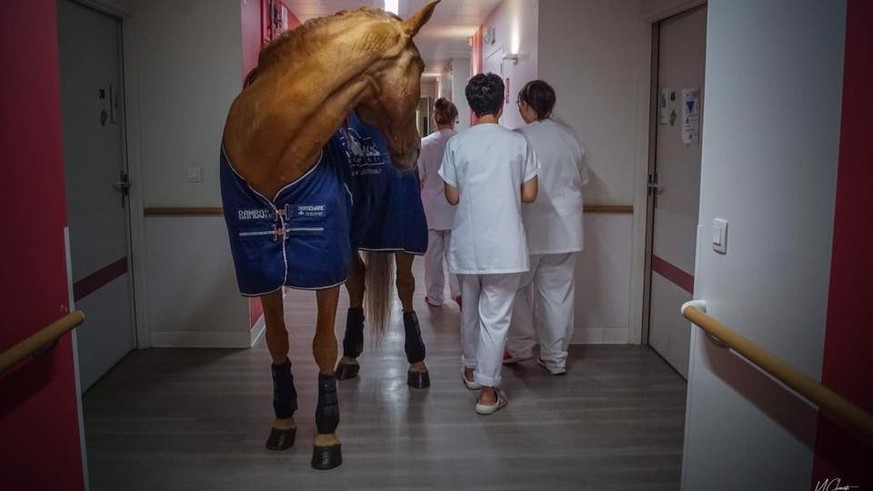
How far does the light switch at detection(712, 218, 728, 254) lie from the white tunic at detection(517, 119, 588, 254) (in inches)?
70.2

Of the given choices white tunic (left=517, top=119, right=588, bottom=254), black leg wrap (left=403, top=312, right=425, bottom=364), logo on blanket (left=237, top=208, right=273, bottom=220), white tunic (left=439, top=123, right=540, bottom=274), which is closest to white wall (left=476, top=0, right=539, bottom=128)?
white tunic (left=517, top=119, right=588, bottom=254)

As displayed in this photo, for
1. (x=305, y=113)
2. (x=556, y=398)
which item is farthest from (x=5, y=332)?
(x=556, y=398)

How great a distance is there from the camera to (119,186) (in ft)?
Answer: 13.9

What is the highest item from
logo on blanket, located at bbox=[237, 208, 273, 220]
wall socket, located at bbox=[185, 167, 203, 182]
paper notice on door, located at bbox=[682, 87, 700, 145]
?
paper notice on door, located at bbox=[682, 87, 700, 145]

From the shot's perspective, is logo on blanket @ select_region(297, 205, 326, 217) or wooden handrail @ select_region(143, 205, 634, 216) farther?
wooden handrail @ select_region(143, 205, 634, 216)

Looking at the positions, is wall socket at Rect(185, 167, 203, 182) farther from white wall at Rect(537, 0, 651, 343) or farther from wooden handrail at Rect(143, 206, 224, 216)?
white wall at Rect(537, 0, 651, 343)

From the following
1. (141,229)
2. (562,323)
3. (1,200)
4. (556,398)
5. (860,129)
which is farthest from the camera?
(141,229)

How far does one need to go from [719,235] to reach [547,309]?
202 centimetres

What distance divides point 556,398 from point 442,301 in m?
2.10

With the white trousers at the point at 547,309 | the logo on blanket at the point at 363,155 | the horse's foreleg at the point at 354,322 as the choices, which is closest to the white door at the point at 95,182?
the horse's foreleg at the point at 354,322

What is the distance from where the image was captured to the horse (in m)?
2.53

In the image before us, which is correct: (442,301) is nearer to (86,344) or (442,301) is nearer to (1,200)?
(86,344)

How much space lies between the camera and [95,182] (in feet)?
12.9

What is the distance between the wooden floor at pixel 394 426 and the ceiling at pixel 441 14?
2.94 metres
